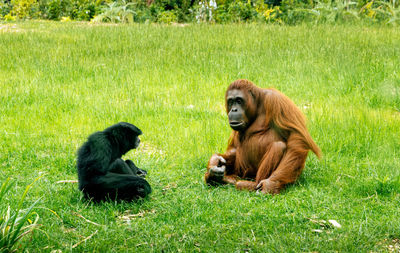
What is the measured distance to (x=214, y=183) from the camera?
4789 millimetres

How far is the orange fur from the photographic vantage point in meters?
4.49

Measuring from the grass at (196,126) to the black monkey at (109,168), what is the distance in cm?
13

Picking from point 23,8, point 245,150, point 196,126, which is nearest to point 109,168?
point 245,150

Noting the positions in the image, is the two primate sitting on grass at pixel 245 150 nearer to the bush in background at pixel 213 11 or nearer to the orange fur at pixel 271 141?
the orange fur at pixel 271 141

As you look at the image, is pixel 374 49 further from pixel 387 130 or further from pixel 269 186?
pixel 269 186

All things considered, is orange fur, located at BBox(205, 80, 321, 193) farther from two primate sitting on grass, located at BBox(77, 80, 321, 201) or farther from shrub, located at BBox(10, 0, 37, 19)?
shrub, located at BBox(10, 0, 37, 19)

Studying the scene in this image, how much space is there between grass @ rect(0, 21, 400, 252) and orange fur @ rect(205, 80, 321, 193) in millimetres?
165

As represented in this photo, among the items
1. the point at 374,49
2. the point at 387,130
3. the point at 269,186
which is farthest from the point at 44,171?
the point at 374,49

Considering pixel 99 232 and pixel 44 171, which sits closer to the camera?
pixel 99 232

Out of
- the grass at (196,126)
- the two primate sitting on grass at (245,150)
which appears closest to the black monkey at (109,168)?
the two primate sitting on grass at (245,150)

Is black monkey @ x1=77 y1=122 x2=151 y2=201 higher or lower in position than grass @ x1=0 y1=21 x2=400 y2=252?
higher

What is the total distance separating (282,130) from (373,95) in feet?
11.3

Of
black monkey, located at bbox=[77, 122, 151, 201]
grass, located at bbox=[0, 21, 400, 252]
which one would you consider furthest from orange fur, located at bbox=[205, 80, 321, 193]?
black monkey, located at bbox=[77, 122, 151, 201]

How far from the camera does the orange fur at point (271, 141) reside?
4.49 meters
